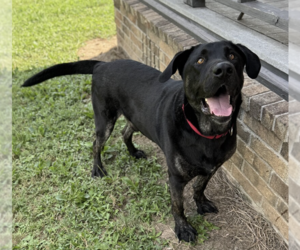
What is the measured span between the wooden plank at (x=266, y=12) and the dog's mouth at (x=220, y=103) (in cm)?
110

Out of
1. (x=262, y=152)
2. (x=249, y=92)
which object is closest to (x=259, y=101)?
(x=249, y=92)

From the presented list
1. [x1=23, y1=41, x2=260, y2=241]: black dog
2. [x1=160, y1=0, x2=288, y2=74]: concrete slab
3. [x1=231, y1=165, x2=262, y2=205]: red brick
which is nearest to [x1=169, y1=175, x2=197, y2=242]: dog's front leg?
[x1=23, y1=41, x2=260, y2=241]: black dog

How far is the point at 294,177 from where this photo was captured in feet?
8.13

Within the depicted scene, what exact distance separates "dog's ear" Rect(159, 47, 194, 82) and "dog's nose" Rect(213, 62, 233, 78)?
379 millimetres

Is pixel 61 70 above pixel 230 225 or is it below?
A: above

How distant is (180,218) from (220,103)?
1.24m

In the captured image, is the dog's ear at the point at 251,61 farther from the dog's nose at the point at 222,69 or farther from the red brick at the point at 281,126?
the red brick at the point at 281,126

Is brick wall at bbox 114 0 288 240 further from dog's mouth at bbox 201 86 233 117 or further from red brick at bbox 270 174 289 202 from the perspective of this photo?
dog's mouth at bbox 201 86 233 117

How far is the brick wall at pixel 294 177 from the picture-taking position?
2.33m

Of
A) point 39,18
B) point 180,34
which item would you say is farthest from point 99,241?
point 39,18

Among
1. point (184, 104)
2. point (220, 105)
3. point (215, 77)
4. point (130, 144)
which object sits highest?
point (215, 77)

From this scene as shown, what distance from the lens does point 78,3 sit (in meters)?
9.50

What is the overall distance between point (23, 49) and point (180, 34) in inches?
177

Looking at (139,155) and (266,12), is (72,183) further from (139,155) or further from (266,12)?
(266,12)
